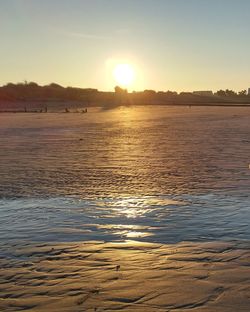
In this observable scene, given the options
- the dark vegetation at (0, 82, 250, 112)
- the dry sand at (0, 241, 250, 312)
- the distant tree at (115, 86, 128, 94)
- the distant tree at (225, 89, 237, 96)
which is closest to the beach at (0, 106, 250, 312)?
the dry sand at (0, 241, 250, 312)

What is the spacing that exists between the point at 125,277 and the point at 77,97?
244ft

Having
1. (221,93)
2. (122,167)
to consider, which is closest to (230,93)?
(221,93)

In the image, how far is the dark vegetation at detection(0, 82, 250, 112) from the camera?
219ft

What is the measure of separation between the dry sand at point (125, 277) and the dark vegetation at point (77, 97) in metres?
56.0

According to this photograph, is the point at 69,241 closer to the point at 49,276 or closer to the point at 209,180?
the point at 49,276

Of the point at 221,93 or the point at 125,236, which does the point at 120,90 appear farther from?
the point at 125,236

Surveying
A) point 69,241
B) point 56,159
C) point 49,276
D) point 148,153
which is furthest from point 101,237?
point 148,153

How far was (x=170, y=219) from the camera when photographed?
7.03m

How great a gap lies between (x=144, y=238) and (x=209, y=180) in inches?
175

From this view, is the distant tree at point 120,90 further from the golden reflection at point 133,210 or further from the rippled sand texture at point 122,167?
the golden reflection at point 133,210

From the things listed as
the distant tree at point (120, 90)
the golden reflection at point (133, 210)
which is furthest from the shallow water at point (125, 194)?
the distant tree at point (120, 90)

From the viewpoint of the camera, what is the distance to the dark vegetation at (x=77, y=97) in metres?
66.6

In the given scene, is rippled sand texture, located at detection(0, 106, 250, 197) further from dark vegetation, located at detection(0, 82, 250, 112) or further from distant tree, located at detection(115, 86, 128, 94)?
distant tree, located at detection(115, 86, 128, 94)

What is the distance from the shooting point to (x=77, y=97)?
78.0 m
